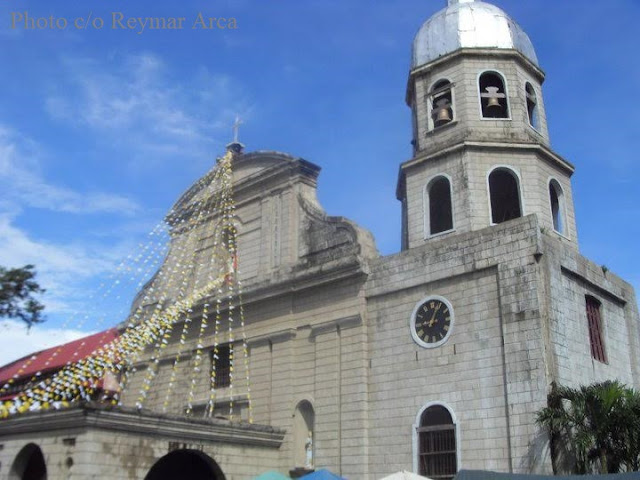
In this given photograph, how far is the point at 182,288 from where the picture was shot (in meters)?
24.6

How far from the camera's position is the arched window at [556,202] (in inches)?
749

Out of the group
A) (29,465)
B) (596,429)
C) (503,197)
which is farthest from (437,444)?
(29,465)

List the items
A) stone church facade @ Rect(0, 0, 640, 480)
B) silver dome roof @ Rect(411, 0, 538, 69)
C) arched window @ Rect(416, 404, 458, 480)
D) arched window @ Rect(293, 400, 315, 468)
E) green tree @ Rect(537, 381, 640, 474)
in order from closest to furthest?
green tree @ Rect(537, 381, 640, 474) < stone church facade @ Rect(0, 0, 640, 480) < arched window @ Rect(416, 404, 458, 480) < arched window @ Rect(293, 400, 315, 468) < silver dome roof @ Rect(411, 0, 538, 69)

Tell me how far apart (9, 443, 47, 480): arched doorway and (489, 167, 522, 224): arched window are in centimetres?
1407

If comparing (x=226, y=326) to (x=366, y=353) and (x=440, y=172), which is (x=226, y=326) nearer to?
(x=366, y=353)

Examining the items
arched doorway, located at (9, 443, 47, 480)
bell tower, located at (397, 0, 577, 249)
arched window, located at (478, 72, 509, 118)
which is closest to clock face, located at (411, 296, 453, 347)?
bell tower, located at (397, 0, 577, 249)

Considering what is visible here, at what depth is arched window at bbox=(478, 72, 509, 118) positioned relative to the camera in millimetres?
19531

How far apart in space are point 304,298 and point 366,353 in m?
2.93

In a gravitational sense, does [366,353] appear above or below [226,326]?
below

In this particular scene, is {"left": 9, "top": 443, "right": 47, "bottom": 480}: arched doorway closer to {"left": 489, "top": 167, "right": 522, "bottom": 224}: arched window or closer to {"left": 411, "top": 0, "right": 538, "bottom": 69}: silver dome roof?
{"left": 489, "top": 167, "right": 522, "bottom": 224}: arched window

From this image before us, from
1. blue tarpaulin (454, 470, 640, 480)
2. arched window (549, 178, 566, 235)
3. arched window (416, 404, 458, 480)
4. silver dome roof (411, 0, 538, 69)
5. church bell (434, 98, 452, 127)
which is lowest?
blue tarpaulin (454, 470, 640, 480)

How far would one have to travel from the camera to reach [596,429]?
13516mm

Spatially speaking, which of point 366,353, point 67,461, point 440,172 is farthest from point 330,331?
point 67,461

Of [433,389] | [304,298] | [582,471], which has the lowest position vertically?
[582,471]
